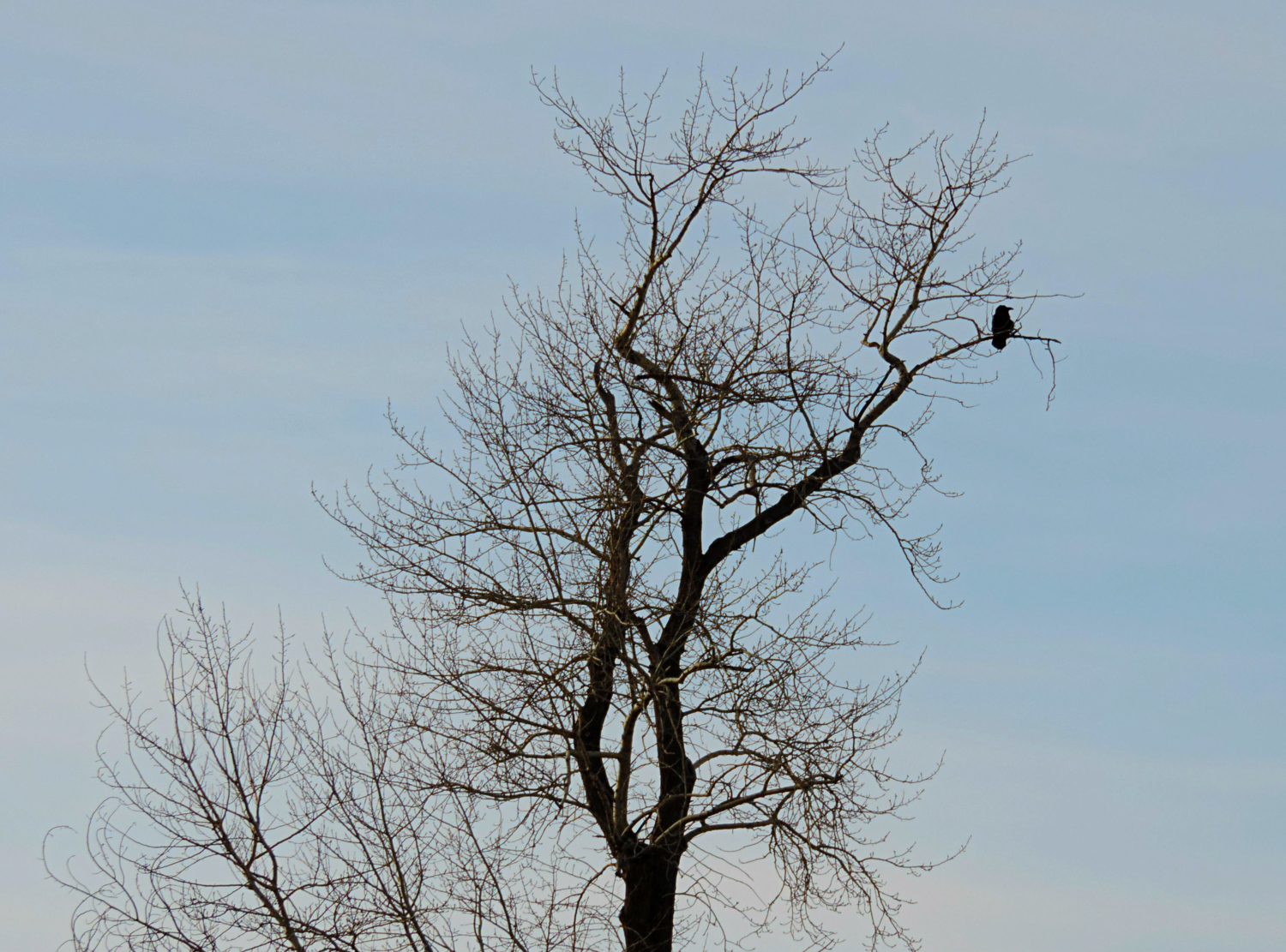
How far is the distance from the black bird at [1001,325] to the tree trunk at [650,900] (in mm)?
5160

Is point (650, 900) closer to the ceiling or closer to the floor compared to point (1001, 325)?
closer to the floor

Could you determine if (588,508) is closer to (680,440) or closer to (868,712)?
(680,440)

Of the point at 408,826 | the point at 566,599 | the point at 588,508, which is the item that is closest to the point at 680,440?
the point at 588,508

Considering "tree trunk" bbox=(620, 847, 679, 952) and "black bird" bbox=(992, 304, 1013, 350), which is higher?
"black bird" bbox=(992, 304, 1013, 350)

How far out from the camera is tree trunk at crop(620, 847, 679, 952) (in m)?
10.2

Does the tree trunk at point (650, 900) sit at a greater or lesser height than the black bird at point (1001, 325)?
lesser

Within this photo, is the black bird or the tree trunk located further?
the black bird

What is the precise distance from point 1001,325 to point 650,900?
18.6 ft

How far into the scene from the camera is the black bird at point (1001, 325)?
11.3m

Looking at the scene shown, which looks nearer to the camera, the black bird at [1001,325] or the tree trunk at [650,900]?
the tree trunk at [650,900]

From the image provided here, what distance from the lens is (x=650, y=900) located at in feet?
33.8

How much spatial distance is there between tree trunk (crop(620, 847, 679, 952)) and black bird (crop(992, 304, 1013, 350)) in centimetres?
516

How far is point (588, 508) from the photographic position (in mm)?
10711

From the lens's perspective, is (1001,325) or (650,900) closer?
(650,900)
